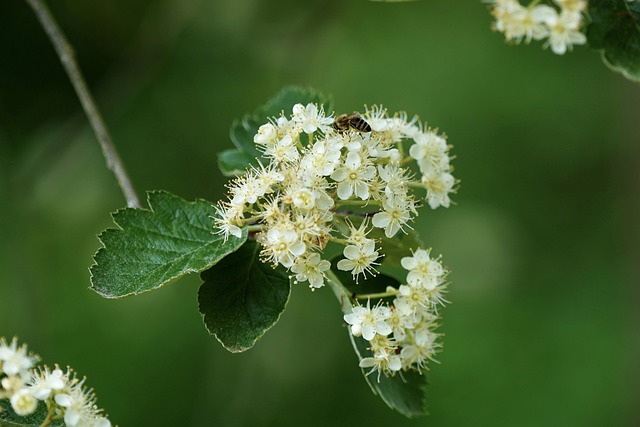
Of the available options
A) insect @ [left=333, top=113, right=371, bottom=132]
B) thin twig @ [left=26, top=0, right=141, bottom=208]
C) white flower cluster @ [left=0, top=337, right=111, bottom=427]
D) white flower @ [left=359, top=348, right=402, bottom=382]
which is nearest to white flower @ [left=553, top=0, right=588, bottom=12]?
insect @ [left=333, top=113, right=371, bottom=132]

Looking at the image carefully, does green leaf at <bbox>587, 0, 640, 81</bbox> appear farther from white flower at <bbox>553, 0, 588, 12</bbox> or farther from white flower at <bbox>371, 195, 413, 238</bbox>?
white flower at <bbox>371, 195, 413, 238</bbox>

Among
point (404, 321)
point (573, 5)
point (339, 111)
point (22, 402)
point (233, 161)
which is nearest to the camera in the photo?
point (22, 402)

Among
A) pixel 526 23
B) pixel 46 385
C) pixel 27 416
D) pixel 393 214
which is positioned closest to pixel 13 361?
pixel 46 385

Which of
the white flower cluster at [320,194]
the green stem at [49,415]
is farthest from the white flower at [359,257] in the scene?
the green stem at [49,415]

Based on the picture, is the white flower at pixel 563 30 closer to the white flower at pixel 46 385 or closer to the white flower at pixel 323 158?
the white flower at pixel 323 158

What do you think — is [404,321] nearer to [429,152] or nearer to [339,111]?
[429,152]

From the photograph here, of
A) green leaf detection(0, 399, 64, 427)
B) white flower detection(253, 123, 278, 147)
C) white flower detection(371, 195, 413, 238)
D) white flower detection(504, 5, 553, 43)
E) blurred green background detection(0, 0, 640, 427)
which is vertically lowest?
green leaf detection(0, 399, 64, 427)

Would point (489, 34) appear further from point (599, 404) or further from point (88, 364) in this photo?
point (88, 364)
